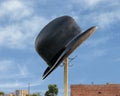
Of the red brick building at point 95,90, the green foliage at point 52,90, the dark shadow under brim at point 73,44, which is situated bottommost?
the dark shadow under brim at point 73,44

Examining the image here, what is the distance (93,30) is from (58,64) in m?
0.72

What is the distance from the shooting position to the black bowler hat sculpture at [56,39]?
19.6 ft

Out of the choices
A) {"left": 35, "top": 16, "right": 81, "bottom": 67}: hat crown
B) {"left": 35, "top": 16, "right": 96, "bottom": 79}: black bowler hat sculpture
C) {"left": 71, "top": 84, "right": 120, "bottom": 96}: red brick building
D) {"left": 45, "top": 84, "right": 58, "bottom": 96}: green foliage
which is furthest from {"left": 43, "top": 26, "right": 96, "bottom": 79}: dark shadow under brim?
{"left": 45, "top": 84, "right": 58, "bottom": 96}: green foliage

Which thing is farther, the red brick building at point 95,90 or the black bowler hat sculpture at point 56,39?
the red brick building at point 95,90

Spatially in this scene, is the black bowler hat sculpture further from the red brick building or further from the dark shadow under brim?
the red brick building

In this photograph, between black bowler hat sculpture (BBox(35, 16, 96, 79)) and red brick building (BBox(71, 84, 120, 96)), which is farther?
red brick building (BBox(71, 84, 120, 96))

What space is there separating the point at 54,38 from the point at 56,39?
3 centimetres

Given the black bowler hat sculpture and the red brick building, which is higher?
the red brick building

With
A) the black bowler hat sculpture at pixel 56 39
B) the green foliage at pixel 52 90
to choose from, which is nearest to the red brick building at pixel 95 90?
the green foliage at pixel 52 90

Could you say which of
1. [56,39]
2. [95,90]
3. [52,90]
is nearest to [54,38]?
[56,39]

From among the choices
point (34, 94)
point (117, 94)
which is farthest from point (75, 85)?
point (34, 94)

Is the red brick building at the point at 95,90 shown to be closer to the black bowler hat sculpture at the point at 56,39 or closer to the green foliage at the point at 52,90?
the green foliage at the point at 52,90

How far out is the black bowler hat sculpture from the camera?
5.97m

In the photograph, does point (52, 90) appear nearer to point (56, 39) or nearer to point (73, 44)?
point (56, 39)
